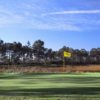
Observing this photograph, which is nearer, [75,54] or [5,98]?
[5,98]

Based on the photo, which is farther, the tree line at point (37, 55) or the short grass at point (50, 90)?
the tree line at point (37, 55)

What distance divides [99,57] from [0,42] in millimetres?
30481

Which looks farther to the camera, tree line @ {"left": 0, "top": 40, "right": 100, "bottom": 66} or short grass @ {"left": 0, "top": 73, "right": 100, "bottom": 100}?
tree line @ {"left": 0, "top": 40, "right": 100, "bottom": 66}

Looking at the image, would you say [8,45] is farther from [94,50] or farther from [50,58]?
[94,50]

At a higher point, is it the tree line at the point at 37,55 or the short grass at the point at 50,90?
the tree line at the point at 37,55

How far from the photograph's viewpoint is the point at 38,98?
12.0 metres

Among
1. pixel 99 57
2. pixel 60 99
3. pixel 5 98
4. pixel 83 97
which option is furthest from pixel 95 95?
pixel 99 57

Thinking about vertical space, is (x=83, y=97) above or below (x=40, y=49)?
below

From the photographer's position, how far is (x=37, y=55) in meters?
103

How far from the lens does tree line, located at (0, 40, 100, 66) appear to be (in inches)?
3752

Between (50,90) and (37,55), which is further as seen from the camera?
(37,55)

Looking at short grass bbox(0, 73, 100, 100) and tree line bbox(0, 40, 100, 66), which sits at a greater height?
tree line bbox(0, 40, 100, 66)

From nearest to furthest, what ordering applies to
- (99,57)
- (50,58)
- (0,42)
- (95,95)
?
(95,95) < (0,42) < (50,58) < (99,57)

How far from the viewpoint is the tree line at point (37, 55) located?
313 ft
